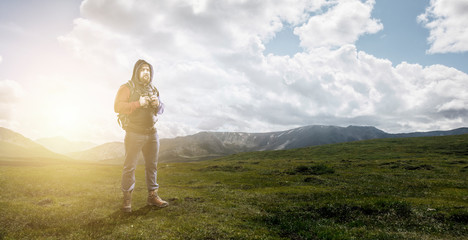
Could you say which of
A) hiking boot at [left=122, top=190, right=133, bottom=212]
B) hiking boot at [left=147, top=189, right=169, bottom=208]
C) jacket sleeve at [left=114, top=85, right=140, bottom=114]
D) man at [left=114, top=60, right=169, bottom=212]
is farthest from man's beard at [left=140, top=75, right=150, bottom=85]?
hiking boot at [left=147, top=189, right=169, bottom=208]

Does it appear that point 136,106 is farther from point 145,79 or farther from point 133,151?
point 133,151

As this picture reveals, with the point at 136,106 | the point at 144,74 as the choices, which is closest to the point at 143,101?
the point at 136,106

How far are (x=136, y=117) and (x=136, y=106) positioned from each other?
0.69 m

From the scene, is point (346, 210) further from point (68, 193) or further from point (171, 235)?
point (68, 193)

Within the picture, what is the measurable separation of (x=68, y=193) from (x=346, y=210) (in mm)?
19038

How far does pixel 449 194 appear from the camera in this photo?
18953mm

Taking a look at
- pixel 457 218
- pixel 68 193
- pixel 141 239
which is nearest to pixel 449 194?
pixel 457 218

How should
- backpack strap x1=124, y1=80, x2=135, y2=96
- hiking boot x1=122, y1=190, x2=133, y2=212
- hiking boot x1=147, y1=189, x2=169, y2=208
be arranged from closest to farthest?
hiking boot x1=122, y1=190, x2=133, y2=212 → backpack strap x1=124, y1=80, x2=135, y2=96 → hiking boot x1=147, y1=189, x2=169, y2=208

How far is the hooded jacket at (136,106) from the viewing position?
11458 millimetres

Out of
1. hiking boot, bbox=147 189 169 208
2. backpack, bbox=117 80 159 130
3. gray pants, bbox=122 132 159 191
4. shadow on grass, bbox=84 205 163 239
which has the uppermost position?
backpack, bbox=117 80 159 130

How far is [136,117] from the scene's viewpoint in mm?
11820

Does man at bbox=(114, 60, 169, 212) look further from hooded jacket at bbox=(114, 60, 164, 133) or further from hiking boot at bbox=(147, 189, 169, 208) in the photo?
hiking boot at bbox=(147, 189, 169, 208)

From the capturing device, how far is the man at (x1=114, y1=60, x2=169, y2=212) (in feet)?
38.2

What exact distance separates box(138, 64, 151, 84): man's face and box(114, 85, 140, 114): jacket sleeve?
916 mm
